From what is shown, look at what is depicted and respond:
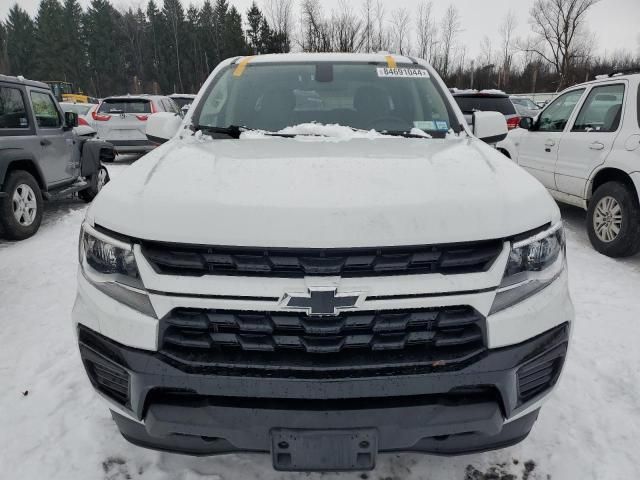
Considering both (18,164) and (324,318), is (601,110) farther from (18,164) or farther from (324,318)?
(18,164)

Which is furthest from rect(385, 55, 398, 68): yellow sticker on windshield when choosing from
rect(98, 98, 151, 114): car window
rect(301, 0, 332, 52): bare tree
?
rect(301, 0, 332, 52): bare tree

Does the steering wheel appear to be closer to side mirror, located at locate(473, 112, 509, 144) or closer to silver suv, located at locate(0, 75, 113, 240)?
side mirror, located at locate(473, 112, 509, 144)

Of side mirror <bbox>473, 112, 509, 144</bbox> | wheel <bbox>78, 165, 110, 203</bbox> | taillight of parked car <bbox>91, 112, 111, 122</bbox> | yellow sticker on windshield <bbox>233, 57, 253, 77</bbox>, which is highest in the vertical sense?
yellow sticker on windshield <bbox>233, 57, 253, 77</bbox>

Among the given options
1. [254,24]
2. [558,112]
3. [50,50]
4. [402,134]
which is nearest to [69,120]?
[402,134]

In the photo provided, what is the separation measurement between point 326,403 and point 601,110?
507 centimetres

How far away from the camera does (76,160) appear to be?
7.09 meters

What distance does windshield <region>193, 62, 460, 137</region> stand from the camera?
2799 mm

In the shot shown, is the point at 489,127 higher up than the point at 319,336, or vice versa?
the point at 489,127

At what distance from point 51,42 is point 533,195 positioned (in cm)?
7810

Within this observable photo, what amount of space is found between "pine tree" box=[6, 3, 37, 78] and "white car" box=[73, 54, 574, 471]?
80016 mm

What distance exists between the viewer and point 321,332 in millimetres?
1497

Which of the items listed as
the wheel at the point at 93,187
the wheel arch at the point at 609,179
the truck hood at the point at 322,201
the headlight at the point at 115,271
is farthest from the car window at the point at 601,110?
the wheel at the point at 93,187

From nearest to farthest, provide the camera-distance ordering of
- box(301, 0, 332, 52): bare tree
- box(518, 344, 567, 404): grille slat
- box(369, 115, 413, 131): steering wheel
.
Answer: box(518, 344, 567, 404): grille slat → box(369, 115, 413, 131): steering wheel → box(301, 0, 332, 52): bare tree

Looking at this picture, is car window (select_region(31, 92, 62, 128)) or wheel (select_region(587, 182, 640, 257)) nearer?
wheel (select_region(587, 182, 640, 257))
